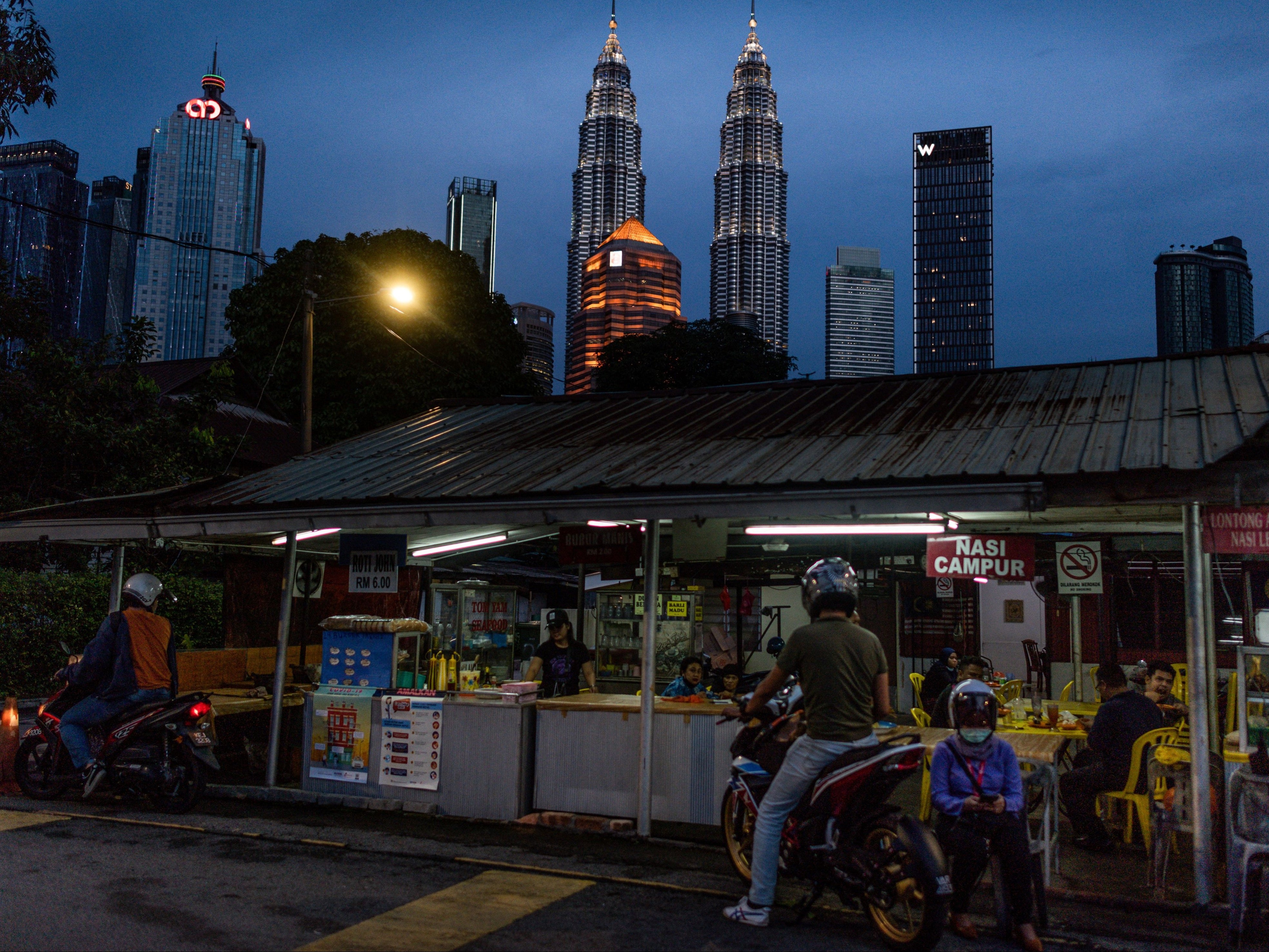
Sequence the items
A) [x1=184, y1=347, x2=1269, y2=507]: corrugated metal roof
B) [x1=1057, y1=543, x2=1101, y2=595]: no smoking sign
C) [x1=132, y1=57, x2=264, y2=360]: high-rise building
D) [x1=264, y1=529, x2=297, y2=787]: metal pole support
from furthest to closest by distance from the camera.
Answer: [x1=132, y1=57, x2=264, y2=360]: high-rise building < [x1=1057, y1=543, x2=1101, y2=595]: no smoking sign < [x1=264, y1=529, x2=297, y2=787]: metal pole support < [x1=184, y1=347, x2=1269, y2=507]: corrugated metal roof

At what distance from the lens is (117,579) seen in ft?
35.1

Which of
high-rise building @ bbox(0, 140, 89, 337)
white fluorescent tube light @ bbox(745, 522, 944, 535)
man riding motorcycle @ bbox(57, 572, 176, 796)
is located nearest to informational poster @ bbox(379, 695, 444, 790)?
man riding motorcycle @ bbox(57, 572, 176, 796)

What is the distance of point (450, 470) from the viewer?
9406 millimetres

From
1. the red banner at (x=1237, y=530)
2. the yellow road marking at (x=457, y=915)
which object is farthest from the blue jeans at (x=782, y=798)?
the red banner at (x=1237, y=530)

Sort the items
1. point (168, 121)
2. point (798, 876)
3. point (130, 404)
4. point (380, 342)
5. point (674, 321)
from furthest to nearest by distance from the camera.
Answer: point (168, 121) < point (674, 321) < point (380, 342) < point (130, 404) < point (798, 876)

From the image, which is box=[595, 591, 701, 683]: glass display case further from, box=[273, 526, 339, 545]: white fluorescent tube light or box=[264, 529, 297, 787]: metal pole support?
box=[264, 529, 297, 787]: metal pole support

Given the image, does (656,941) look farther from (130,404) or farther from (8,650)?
(130,404)

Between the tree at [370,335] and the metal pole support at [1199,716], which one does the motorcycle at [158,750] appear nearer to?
the metal pole support at [1199,716]

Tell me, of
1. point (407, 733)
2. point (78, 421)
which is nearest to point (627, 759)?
point (407, 733)

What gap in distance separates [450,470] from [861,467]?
401 cm

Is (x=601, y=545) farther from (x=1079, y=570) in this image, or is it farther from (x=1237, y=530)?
(x=1079, y=570)

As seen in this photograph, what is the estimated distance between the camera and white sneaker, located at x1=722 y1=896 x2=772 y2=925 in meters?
5.55

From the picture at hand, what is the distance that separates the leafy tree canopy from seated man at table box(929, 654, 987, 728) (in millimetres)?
14308

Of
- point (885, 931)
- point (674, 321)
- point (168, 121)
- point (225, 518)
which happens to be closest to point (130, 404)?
point (225, 518)
